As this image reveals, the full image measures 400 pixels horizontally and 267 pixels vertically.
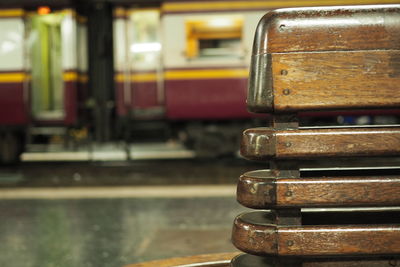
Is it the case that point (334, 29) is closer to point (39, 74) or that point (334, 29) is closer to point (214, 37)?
point (214, 37)

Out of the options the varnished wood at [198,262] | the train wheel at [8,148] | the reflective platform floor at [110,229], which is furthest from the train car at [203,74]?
the varnished wood at [198,262]

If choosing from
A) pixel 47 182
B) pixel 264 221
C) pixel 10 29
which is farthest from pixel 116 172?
pixel 264 221

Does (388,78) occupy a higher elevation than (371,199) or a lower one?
higher

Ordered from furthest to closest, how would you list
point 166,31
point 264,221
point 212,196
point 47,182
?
1. point 166,31
2. point 47,182
3. point 212,196
4. point 264,221

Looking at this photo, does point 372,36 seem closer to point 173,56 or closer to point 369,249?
point 369,249

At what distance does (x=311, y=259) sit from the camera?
2443 millimetres

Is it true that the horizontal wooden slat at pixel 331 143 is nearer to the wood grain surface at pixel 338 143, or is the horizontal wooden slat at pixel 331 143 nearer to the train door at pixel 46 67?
the wood grain surface at pixel 338 143

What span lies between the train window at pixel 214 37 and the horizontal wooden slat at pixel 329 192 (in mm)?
9786

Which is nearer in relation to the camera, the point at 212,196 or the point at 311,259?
the point at 311,259

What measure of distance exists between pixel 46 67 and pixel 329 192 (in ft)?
39.6

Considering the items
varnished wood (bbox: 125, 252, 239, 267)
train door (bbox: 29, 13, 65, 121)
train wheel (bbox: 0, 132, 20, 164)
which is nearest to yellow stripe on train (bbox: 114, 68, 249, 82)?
train door (bbox: 29, 13, 65, 121)

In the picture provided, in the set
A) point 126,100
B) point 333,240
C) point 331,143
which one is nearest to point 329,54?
point 331,143

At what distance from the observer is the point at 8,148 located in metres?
13.0

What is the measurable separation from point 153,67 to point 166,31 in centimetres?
83
